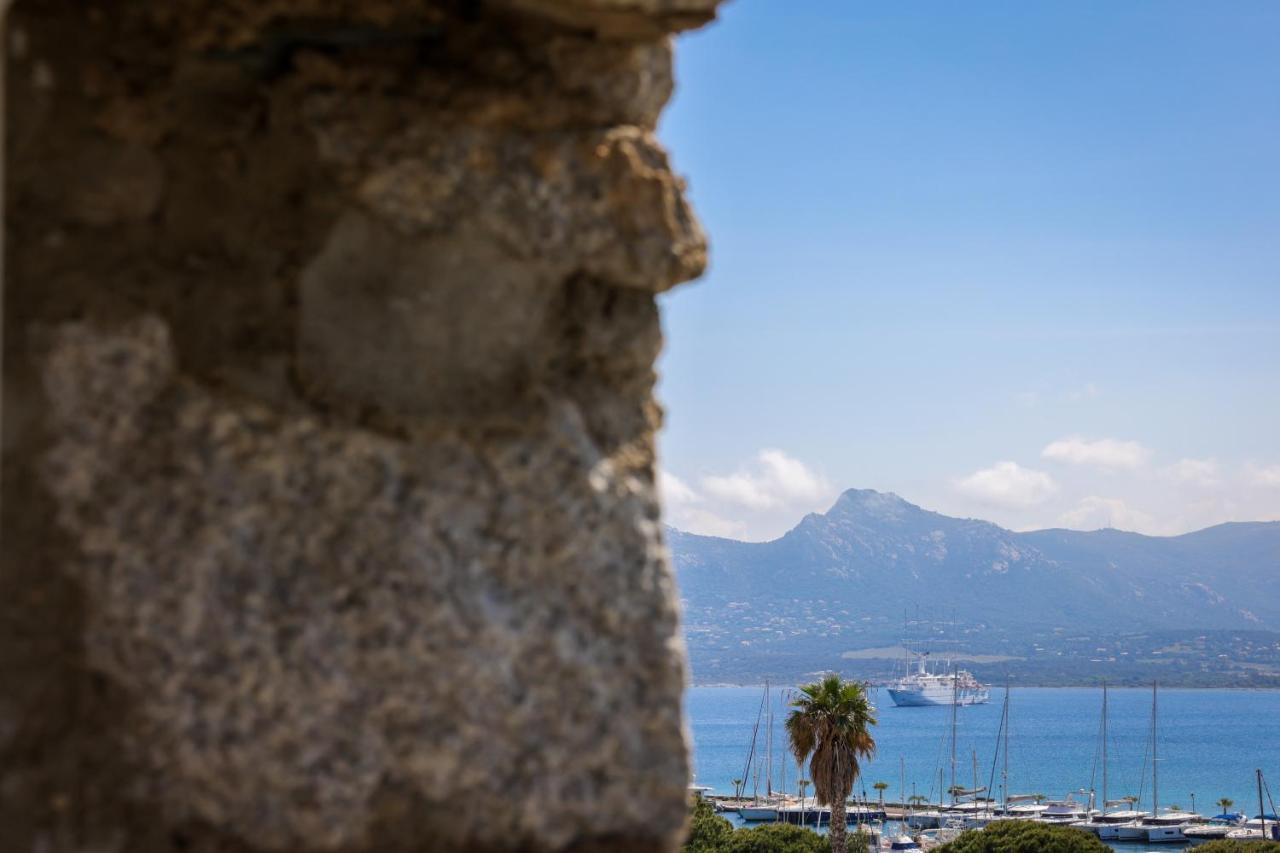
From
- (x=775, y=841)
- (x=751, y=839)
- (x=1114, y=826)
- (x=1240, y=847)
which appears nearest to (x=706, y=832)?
(x=751, y=839)

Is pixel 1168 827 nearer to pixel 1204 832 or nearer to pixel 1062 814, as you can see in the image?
pixel 1204 832

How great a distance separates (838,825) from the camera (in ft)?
143

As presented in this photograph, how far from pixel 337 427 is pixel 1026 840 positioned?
166 ft

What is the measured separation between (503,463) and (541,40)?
36.8 inches

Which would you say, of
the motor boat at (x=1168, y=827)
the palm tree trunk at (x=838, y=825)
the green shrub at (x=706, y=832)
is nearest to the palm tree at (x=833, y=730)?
the palm tree trunk at (x=838, y=825)

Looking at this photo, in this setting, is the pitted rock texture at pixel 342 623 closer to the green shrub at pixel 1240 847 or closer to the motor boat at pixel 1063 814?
the green shrub at pixel 1240 847

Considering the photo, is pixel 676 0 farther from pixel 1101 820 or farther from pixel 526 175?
pixel 1101 820

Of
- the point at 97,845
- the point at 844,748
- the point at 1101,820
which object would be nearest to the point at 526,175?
the point at 97,845

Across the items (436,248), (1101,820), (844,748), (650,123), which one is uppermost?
(650,123)

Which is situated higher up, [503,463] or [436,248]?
[436,248]

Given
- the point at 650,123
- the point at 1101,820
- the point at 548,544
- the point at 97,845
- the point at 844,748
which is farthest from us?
the point at 1101,820

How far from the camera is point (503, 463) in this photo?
292 centimetres

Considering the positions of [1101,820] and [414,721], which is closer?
[414,721]

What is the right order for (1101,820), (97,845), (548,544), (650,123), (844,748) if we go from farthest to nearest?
(1101,820), (844,748), (650,123), (548,544), (97,845)
